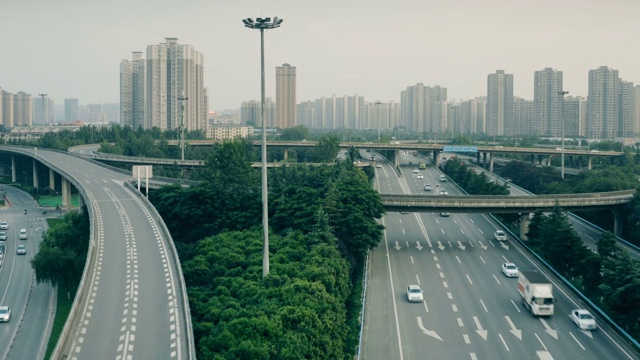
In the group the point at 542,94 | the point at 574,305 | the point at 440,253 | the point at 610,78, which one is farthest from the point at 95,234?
the point at 542,94

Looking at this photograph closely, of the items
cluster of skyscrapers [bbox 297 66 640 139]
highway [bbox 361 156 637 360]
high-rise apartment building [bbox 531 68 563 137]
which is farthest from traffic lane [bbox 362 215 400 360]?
high-rise apartment building [bbox 531 68 563 137]

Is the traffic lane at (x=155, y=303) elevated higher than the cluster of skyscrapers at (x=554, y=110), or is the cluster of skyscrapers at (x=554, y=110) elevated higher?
the cluster of skyscrapers at (x=554, y=110)

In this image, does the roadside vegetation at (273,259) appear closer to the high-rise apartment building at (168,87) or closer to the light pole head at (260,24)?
the light pole head at (260,24)

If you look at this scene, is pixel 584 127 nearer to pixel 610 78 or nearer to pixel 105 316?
pixel 610 78

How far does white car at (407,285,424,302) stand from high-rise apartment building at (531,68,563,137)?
366 feet

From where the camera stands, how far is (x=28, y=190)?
7325 centimetres

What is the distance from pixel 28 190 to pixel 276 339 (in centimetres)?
6603

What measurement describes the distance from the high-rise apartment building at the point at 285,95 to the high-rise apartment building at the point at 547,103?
2388 inches

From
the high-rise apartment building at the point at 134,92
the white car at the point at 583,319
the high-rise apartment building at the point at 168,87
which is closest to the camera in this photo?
the white car at the point at 583,319

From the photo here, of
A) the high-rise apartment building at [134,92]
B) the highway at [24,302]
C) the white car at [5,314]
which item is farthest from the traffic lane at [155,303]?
the high-rise apartment building at [134,92]

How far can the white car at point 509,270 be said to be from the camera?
1186 inches

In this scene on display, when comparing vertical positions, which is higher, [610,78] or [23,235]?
[610,78]

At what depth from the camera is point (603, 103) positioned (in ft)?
416

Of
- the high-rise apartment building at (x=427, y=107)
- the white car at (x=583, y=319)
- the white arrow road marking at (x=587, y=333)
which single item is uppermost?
the high-rise apartment building at (x=427, y=107)
